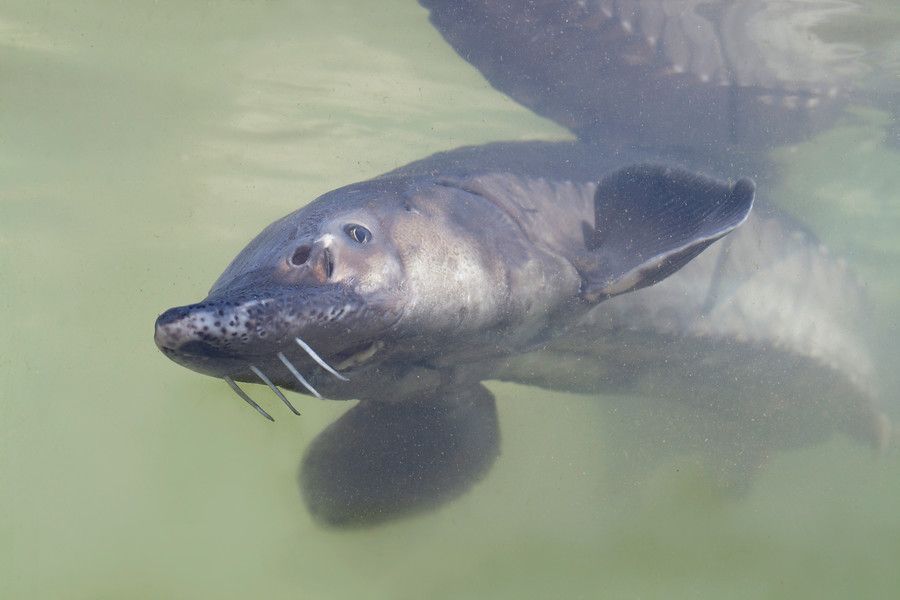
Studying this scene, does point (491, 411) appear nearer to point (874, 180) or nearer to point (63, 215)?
point (874, 180)

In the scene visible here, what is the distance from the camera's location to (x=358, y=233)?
3150 millimetres

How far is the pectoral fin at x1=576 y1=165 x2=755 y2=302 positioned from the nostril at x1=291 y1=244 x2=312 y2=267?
5.85ft

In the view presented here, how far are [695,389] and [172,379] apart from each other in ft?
28.0

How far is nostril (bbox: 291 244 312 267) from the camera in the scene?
2.90 metres

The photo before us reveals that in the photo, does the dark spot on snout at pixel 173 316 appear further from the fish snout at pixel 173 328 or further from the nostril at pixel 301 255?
the nostril at pixel 301 255

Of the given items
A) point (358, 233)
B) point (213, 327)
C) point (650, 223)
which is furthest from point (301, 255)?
point (650, 223)

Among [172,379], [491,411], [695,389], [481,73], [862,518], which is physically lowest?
[862,518]

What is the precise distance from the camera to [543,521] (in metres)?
7.40

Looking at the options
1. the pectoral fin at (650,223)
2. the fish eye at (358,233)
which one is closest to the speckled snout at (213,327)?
the fish eye at (358,233)

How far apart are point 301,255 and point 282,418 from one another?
6604mm

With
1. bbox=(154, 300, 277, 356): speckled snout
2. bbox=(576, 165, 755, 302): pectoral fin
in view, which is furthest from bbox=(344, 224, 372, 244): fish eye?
bbox=(576, 165, 755, 302): pectoral fin

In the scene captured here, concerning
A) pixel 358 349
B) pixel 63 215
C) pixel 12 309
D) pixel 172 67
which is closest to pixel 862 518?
pixel 358 349

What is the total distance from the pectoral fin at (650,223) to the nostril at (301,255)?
1784 millimetres

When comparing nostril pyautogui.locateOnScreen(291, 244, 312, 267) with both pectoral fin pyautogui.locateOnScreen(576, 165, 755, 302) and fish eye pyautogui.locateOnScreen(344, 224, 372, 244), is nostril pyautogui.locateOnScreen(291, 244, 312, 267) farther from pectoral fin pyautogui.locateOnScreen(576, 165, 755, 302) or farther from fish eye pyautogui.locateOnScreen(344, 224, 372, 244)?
pectoral fin pyautogui.locateOnScreen(576, 165, 755, 302)
